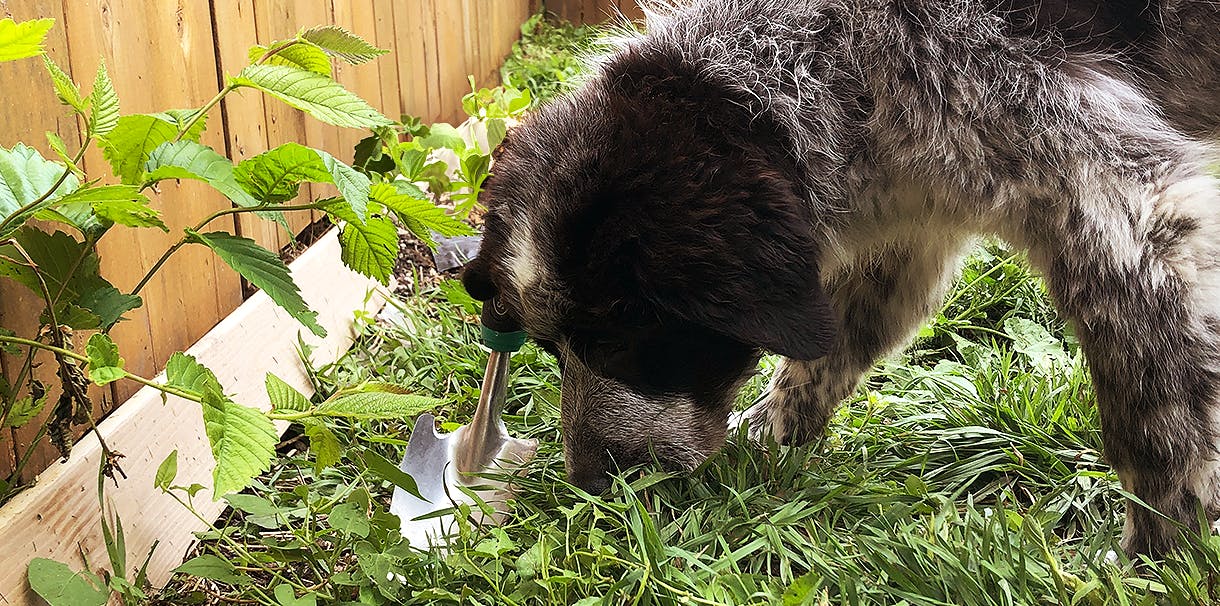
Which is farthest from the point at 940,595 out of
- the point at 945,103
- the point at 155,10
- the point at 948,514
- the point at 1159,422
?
the point at 155,10

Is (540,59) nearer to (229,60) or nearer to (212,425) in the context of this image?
(229,60)

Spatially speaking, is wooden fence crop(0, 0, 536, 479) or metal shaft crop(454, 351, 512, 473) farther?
metal shaft crop(454, 351, 512, 473)

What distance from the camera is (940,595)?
7.54 feet

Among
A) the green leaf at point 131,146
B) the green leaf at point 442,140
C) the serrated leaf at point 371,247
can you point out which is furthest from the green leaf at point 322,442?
the green leaf at point 442,140

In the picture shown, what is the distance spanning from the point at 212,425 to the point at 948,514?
5.59 ft

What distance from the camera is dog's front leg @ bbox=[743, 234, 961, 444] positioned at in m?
3.24

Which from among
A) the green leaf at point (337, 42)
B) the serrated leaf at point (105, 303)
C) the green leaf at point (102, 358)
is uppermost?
the green leaf at point (337, 42)

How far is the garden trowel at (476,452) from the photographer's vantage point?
2.92 meters

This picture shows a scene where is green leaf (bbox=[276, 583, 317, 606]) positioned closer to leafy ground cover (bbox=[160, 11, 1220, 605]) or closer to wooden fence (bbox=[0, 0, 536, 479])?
leafy ground cover (bbox=[160, 11, 1220, 605])

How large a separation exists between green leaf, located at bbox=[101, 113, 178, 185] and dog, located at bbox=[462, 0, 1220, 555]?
878mm

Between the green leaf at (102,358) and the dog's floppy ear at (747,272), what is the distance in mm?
1109

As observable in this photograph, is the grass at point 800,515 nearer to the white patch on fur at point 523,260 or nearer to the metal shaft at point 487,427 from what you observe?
the metal shaft at point 487,427

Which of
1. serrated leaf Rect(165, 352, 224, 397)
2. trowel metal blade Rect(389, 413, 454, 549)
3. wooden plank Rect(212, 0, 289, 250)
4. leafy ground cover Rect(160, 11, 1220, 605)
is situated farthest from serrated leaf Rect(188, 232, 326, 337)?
wooden plank Rect(212, 0, 289, 250)

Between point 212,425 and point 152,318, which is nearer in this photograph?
point 212,425
